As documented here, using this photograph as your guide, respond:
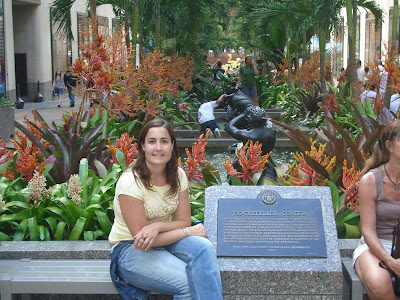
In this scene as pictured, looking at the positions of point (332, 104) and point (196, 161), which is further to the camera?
point (332, 104)

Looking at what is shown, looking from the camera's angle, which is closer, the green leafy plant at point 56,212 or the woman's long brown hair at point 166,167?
the woman's long brown hair at point 166,167

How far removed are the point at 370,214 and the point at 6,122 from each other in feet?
40.0

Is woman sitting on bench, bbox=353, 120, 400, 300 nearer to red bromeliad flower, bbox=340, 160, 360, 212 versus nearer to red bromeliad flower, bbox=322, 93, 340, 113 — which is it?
red bromeliad flower, bbox=340, 160, 360, 212

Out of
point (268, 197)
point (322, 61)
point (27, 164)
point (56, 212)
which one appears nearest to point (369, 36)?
point (322, 61)

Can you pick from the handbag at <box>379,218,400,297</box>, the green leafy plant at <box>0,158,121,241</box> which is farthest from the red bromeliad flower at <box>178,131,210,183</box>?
the handbag at <box>379,218,400,297</box>

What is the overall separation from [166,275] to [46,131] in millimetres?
4459

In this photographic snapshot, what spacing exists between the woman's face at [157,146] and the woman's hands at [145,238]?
0.44m

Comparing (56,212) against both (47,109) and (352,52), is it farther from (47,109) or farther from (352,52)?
(47,109)

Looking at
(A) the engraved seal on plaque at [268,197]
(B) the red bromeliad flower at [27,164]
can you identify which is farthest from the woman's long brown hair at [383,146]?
(B) the red bromeliad flower at [27,164]

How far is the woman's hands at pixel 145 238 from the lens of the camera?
13.3 feet

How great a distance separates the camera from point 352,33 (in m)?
13.6

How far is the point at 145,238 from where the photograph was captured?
13.3 ft

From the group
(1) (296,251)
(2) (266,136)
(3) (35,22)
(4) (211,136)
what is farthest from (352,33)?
(3) (35,22)

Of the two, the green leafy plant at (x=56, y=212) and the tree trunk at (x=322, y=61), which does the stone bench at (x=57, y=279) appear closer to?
the green leafy plant at (x=56, y=212)
